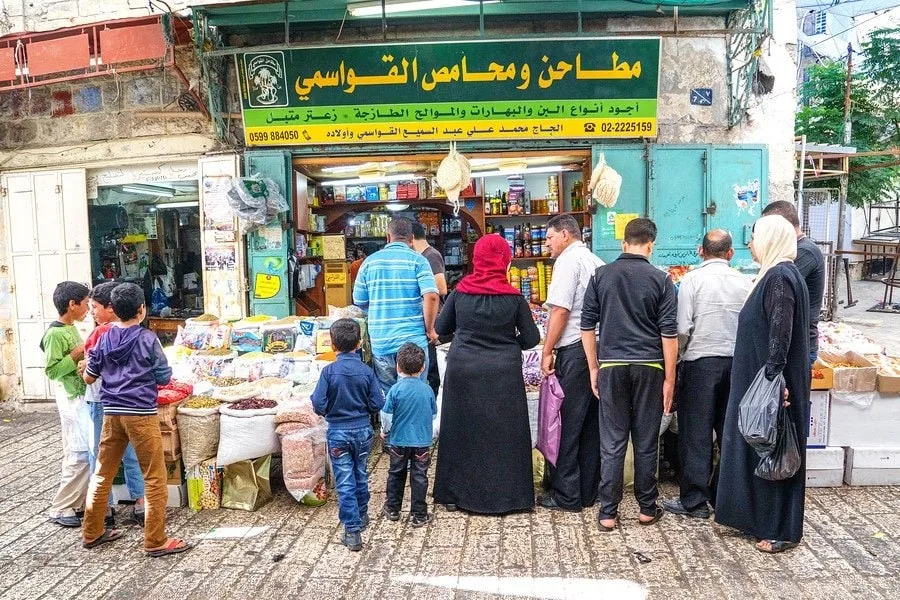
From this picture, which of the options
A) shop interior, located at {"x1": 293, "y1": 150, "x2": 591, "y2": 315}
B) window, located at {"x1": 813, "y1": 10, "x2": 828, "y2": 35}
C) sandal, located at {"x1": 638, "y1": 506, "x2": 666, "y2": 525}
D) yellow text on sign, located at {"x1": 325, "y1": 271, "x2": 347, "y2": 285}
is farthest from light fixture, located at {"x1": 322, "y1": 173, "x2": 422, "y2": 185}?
window, located at {"x1": 813, "y1": 10, "x2": 828, "y2": 35}

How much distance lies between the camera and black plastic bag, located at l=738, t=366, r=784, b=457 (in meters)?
3.28

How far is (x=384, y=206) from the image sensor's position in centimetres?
909

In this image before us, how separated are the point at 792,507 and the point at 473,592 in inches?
71.7

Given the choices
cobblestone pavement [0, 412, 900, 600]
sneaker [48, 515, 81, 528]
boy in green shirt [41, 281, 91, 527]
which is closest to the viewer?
cobblestone pavement [0, 412, 900, 600]

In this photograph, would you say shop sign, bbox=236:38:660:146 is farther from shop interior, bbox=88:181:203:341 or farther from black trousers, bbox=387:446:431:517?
black trousers, bbox=387:446:431:517

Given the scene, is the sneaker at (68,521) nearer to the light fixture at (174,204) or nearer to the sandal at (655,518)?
the sandal at (655,518)

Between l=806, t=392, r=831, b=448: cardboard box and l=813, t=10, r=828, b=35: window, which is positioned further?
l=813, t=10, r=828, b=35: window

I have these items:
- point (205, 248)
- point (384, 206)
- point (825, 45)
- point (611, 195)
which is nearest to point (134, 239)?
point (205, 248)

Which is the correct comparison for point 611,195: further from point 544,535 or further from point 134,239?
point 134,239

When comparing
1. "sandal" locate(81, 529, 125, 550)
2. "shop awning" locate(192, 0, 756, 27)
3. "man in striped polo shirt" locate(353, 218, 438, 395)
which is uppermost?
"shop awning" locate(192, 0, 756, 27)

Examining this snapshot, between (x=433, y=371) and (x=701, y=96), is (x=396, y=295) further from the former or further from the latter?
(x=701, y=96)

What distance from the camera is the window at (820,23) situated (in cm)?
2048

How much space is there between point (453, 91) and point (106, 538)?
497cm

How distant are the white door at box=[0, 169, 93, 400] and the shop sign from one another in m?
2.29
